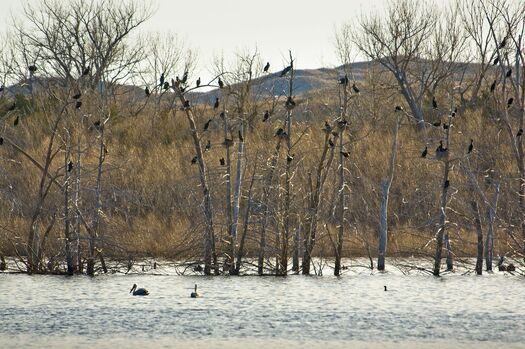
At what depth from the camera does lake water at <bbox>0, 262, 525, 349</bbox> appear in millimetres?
12594

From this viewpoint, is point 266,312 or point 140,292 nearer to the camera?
point 266,312

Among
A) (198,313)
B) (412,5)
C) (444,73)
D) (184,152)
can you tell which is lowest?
(198,313)

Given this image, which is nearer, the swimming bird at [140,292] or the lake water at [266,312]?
the lake water at [266,312]

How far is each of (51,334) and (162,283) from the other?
520 centimetres

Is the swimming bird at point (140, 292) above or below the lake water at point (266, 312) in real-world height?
above

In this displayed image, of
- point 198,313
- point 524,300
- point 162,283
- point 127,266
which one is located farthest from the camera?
point 127,266

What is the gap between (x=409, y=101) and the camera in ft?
120

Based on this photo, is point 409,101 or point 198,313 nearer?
point 198,313

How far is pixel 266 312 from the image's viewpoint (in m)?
14.9

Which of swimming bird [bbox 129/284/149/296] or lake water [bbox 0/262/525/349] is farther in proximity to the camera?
swimming bird [bbox 129/284/149/296]

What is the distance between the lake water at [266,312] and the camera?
1259 centimetres

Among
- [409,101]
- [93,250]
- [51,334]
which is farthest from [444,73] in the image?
[51,334]

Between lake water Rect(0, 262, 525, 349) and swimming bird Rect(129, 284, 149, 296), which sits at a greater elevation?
swimming bird Rect(129, 284, 149, 296)

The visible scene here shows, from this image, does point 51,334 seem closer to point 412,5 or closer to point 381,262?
point 381,262
